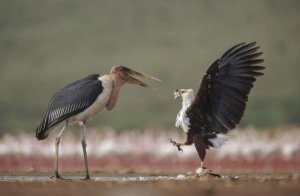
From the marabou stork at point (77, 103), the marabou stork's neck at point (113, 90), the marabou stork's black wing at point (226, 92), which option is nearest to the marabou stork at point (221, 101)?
the marabou stork's black wing at point (226, 92)

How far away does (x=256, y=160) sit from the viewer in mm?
19938

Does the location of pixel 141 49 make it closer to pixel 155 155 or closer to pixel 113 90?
pixel 155 155

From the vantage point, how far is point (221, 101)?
11094 mm

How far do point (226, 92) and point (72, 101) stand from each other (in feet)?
6.73

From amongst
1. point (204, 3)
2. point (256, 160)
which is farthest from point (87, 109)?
point (204, 3)

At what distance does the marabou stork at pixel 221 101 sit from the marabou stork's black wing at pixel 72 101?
1222 mm

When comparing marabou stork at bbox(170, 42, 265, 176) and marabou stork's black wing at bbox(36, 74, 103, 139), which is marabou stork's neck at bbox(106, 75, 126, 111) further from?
marabou stork at bbox(170, 42, 265, 176)

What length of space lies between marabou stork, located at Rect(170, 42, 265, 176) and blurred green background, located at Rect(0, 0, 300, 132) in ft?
111

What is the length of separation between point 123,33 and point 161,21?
339cm

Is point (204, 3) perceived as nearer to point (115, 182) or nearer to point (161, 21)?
point (161, 21)

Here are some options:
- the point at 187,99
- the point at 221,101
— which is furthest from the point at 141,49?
the point at 221,101

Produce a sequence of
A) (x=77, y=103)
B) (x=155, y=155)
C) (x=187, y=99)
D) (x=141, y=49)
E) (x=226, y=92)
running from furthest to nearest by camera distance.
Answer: (x=141, y=49)
(x=155, y=155)
(x=187, y=99)
(x=226, y=92)
(x=77, y=103)

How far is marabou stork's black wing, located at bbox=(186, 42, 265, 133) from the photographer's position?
10.9 meters

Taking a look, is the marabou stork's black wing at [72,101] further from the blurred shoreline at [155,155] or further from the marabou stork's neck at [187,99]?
the blurred shoreline at [155,155]
